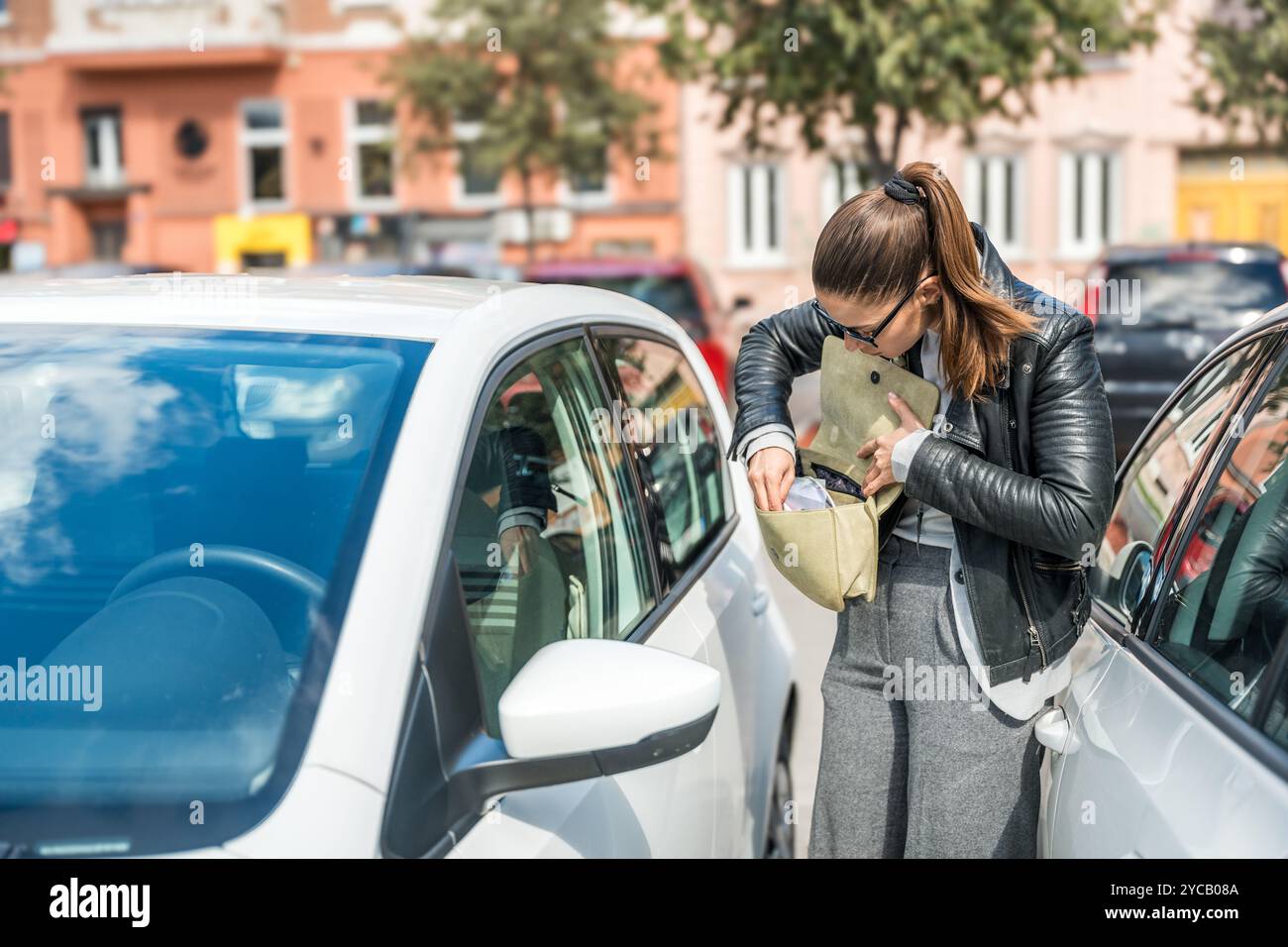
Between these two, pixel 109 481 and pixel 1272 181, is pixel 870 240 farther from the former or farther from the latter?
pixel 1272 181

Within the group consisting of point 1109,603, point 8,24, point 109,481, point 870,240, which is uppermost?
point 8,24

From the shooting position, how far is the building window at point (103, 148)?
93.2 feet

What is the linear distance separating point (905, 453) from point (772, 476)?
24 centimetres

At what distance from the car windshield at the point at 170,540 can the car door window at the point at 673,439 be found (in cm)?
82

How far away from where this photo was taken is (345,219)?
27.6 m

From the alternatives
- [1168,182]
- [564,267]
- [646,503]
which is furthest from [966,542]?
[1168,182]

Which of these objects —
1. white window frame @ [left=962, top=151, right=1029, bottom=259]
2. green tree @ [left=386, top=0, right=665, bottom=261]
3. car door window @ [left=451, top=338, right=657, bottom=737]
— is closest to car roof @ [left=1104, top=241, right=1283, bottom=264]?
car door window @ [left=451, top=338, right=657, bottom=737]

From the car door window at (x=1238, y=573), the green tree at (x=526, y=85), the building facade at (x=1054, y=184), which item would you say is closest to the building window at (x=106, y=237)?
the green tree at (x=526, y=85)

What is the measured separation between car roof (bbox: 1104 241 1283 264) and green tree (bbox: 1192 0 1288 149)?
6382mm

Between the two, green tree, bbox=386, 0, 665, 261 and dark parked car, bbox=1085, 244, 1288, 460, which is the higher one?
green tree, bbox=386, 0, 665, 261

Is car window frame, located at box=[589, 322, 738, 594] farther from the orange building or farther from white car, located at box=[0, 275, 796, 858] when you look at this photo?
the orange building

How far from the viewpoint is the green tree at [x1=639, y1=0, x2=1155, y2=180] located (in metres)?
13.9

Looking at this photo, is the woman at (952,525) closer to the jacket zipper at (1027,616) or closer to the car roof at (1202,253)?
the jacket zipper at (1027,616)

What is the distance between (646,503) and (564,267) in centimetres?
1012
